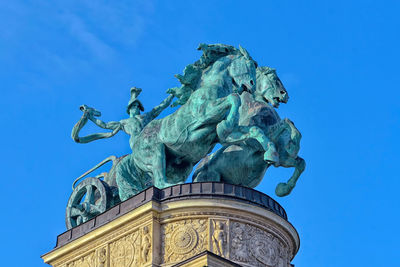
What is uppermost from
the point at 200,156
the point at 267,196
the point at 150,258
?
the point at 200,156

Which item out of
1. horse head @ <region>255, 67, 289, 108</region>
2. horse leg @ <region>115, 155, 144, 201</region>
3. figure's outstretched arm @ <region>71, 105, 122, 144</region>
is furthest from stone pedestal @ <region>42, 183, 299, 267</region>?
figure's outstretched arm @ <region>71, 105, 122, 144</region>

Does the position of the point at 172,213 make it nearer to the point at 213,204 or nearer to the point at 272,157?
the point at 213,204

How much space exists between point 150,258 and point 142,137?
442 centimetres

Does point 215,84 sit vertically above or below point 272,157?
above

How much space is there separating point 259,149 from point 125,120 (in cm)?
497

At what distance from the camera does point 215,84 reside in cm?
2875

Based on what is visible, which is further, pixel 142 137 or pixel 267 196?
pixel 142 137

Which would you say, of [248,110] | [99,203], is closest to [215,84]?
[248,110]

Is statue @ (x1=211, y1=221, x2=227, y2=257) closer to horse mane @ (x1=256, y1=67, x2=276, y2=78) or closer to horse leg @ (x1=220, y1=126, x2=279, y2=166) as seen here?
horse leg @ (x1=220, y1=126, x2=279, y2=166)

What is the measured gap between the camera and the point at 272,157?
89.0 ft

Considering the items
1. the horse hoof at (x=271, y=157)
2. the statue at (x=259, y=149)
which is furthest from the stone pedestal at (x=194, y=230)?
the statue at (x=259, y=149)

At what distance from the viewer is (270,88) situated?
2909 cm

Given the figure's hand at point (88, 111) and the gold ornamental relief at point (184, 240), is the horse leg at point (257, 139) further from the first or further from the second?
the figure's hand at point (88, 111)

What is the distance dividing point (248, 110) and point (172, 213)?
3.76m
